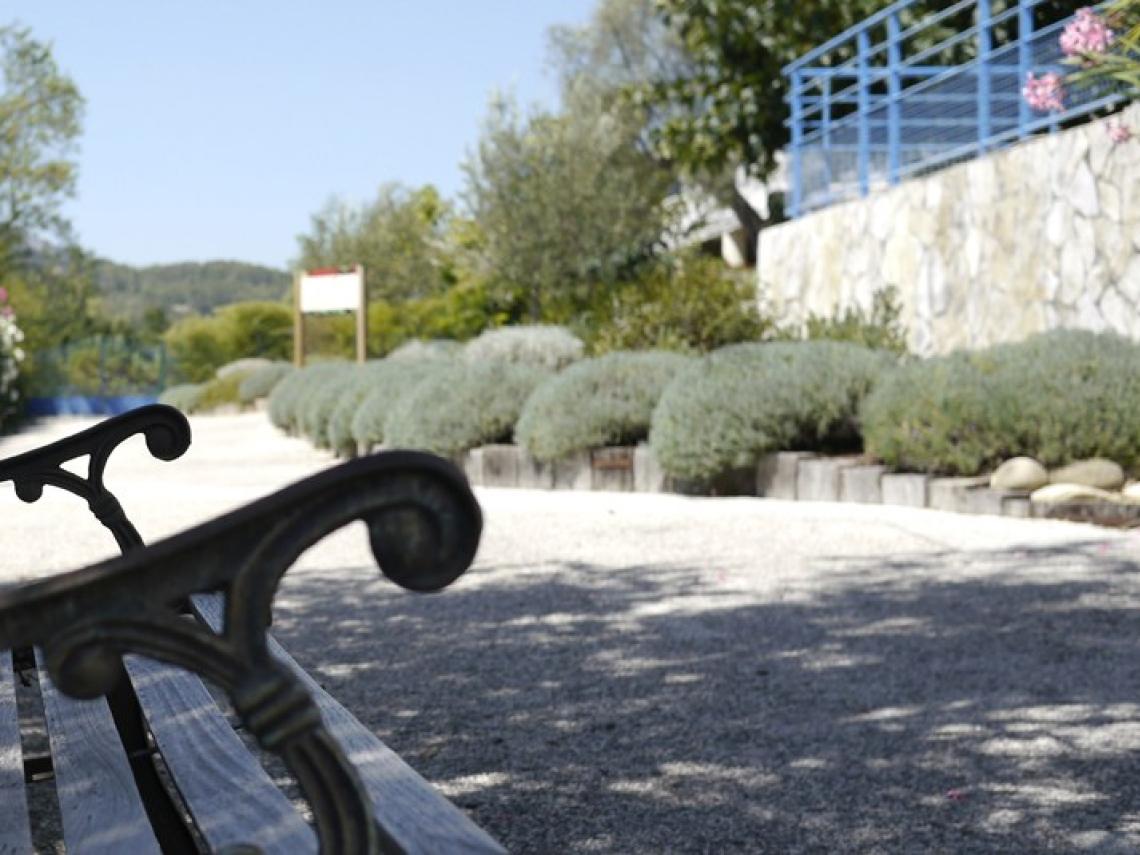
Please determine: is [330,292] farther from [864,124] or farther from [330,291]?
[864,124]

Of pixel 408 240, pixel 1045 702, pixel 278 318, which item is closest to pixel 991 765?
pixel 1045 702

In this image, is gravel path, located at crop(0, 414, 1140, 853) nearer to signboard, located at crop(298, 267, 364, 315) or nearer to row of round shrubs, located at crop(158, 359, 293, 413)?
signboard, located at crop(298, 267, 364, 315)

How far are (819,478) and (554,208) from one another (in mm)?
19155

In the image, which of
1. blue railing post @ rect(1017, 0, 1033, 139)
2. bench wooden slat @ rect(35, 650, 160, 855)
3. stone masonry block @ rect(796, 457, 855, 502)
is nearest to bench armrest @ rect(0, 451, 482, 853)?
bench wooden slat @ rect(35, 650, 160, 855)

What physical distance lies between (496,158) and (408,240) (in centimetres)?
2094

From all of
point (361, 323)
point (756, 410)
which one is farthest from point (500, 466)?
point (361, 323)

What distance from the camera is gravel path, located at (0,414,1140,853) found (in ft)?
11.4

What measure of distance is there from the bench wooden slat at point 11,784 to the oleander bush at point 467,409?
9.57 m

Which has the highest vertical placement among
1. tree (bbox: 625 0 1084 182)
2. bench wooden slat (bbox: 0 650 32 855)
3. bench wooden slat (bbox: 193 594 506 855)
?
tree (bbox: 625 0 1084 182)

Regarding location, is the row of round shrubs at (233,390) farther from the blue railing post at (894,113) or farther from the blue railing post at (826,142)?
the blue railing post at (894,113)

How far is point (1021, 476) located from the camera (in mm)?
8852

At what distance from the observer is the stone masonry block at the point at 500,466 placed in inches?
468

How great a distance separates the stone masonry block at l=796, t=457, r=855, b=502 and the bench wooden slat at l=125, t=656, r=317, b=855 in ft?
24.6

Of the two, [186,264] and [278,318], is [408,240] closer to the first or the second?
[278,318]
